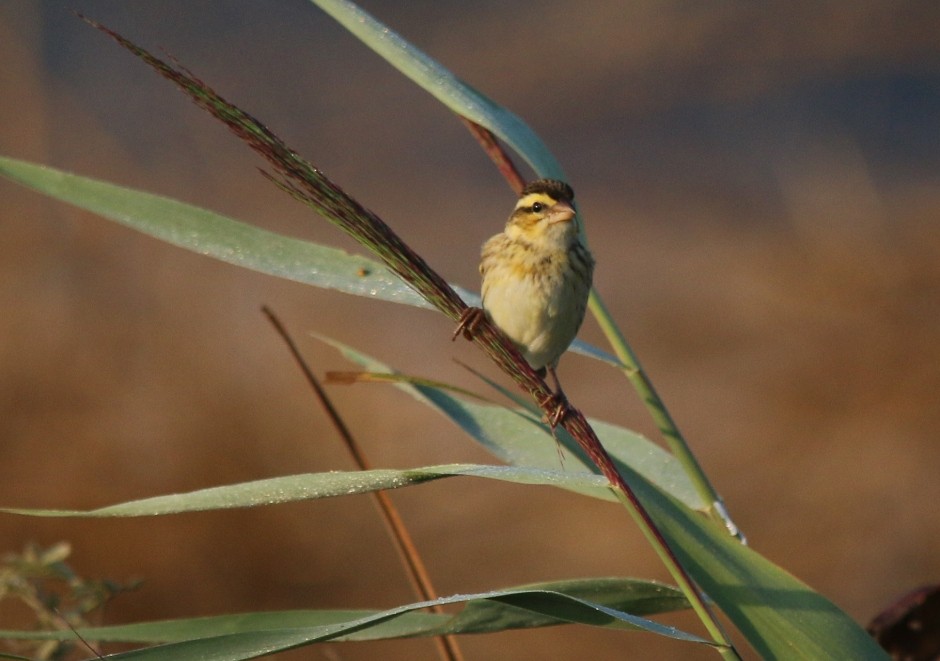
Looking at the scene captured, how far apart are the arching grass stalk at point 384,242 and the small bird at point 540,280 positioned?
727 mm

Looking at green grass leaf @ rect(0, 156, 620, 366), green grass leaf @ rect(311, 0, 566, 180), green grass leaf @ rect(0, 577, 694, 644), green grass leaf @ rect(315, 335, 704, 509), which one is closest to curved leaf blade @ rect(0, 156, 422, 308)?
green grass leaf @ rect(0, 156, 620, 366)

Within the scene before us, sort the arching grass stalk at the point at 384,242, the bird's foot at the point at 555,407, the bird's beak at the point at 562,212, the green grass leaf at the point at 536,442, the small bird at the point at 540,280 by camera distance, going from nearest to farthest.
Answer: the arching grass stalk at the point at 384,242 → the bird's foot at the point at 555,407 → the green grass leaf at the point at 536,442 → the bird's beak at the point at 562,212 → the small bird at the point at 540,280

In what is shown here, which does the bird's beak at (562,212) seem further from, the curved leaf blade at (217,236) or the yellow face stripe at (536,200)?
the curved leaf blade at (217,236)

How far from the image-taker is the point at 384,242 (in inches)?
39.6

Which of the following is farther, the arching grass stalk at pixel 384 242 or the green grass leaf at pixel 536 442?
the green grass leaf at pixel 536 442

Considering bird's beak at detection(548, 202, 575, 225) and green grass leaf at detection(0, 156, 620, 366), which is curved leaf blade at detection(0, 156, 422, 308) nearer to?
green grass leaf at detection(0, 156, 620, 366)

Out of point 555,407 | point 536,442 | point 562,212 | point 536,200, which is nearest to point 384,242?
point 555,407

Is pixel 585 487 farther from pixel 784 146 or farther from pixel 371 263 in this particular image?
pixel 784 146

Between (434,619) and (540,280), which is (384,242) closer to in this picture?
(434,619)

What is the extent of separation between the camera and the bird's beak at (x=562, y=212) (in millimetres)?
1781

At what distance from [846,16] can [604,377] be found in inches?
149

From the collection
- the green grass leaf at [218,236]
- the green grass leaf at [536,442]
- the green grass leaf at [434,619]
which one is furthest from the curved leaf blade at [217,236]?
the green grass leaf at [434,619]

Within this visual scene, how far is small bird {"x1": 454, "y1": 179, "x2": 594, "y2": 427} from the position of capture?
192 cm

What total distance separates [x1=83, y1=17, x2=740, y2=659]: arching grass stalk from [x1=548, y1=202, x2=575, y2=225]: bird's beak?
62 cm
